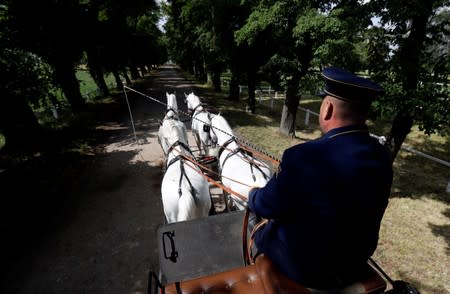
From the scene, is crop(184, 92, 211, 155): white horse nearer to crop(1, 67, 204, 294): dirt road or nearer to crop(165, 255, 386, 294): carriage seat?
crop(1, 67, 204, 294): dirt road

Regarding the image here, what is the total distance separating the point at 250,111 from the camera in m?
14.4

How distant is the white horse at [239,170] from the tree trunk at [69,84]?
1206 cm

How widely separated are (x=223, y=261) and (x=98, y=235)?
3.42m

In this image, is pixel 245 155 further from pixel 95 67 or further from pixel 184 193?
pixel 95 67

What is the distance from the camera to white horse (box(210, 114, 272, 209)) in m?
3.81

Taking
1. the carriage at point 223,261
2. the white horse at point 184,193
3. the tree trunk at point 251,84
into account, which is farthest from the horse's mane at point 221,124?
the tree trunk at point 251,84

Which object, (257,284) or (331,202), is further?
(257,284)

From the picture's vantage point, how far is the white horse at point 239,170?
3809 millimetres

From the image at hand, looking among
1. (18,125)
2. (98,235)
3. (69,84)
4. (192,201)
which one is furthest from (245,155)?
(69,84)

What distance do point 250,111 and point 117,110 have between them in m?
8.59

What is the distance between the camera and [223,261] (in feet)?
8.41

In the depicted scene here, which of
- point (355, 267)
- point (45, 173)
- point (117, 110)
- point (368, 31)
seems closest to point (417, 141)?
point (368, 31)

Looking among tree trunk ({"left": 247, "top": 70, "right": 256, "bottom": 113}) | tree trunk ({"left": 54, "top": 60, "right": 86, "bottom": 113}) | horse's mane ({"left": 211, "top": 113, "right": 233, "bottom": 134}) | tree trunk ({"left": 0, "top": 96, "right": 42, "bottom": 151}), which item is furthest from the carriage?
tree trunk ({"left": 54, "top": 60, "right": 86, "bottom": 113})

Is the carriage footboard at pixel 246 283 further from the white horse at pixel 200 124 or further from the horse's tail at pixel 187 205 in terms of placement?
the white horse at pixel 200 124
